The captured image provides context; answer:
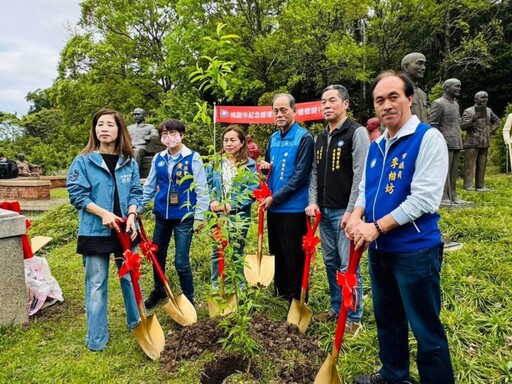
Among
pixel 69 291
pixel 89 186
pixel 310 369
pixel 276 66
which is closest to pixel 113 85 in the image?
pixel 276 66

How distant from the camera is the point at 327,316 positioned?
320 cm

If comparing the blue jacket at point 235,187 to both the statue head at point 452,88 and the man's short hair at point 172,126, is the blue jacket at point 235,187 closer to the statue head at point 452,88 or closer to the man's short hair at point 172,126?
the man's short hair at point 172,126

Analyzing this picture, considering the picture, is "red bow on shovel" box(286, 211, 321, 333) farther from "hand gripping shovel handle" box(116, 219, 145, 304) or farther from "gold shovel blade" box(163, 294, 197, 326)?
"hand gripping shovel handle" box(116, 219, 145, 304)

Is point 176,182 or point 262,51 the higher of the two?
point 262,51

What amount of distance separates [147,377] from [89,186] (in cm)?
136

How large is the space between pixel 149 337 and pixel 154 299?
3.06ft

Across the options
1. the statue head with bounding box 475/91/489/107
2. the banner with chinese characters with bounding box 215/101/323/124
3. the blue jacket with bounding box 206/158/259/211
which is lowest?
the blue jacket with bounding box 206/158/259/211

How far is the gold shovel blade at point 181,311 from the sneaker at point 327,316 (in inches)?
39.7

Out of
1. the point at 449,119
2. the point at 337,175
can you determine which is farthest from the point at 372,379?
the point at 449,119

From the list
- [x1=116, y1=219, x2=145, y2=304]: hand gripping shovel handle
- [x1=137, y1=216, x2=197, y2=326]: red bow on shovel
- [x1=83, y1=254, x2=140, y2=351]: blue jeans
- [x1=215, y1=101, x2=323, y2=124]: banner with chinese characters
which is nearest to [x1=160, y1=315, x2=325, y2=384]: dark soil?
[x1=137, y1=216, x2=197, y2=326]: red bow on shovel

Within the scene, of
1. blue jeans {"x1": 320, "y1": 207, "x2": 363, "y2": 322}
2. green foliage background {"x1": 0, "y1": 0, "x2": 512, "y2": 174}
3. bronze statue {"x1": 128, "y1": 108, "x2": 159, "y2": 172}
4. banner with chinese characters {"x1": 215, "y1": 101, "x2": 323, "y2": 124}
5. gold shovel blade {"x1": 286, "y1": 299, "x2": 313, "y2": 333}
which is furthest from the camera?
green foliage background {"x1": 0, "y1": 0, "x2": 512, "y2": 174}

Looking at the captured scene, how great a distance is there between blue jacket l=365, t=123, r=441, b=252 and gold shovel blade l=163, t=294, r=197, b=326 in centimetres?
177

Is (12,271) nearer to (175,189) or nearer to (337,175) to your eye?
(175,189)

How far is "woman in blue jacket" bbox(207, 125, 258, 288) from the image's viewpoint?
7.89 ft
